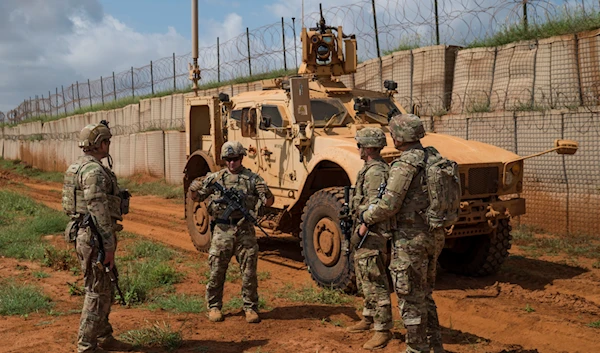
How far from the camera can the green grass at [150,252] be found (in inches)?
333

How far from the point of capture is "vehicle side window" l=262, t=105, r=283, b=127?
783 centimetres

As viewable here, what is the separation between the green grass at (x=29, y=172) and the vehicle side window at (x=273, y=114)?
15.9 meters

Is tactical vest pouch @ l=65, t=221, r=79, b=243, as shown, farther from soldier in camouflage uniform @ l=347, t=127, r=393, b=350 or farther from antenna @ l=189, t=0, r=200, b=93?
antenna @ l=189, t=0, r=200, b=93

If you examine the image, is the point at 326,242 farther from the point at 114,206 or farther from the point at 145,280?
the point at 114,206

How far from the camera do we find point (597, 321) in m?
5.52

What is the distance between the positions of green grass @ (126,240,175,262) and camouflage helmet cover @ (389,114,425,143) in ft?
16.1

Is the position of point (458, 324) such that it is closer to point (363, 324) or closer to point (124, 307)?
point (363, 324)

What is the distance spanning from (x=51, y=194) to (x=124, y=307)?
12.6 meters

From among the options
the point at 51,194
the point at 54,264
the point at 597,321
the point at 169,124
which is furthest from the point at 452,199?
the point at 169,124

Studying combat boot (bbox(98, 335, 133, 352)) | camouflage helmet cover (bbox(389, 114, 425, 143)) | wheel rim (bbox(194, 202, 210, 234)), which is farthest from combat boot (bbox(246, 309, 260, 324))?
wheel rim (bbox(194, 202, 210, 234))

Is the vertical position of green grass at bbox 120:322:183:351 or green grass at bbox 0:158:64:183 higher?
green grass at bbox 0:158:64:183

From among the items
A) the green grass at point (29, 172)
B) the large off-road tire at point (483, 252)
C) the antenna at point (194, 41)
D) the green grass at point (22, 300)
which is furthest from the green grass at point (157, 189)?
the large off-road tire at point (483, 252)

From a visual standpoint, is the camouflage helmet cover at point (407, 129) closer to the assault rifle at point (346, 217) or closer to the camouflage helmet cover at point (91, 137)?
the assault rifle at point (346, 217)

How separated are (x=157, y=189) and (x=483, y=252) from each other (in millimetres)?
11714
